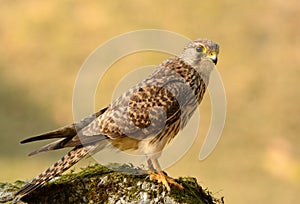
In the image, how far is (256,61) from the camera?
18.8 meters

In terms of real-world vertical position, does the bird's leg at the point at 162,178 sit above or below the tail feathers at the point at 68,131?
below

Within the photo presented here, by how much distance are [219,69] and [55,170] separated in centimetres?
1229

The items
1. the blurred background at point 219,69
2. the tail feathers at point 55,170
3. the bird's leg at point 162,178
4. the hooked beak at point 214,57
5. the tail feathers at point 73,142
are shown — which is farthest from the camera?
the blurred background at point 219,69

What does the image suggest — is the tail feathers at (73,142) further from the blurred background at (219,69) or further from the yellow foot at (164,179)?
the blurred background at (219,69)

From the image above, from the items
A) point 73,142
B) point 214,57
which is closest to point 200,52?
point 214,57

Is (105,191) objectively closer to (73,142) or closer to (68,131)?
(73,142)

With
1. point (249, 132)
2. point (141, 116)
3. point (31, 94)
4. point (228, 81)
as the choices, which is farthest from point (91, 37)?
point (141, 116)

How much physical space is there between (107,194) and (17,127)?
408 inches

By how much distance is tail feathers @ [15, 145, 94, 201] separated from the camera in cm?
579

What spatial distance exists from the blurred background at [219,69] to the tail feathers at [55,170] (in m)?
6.88

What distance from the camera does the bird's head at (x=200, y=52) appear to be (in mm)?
6938

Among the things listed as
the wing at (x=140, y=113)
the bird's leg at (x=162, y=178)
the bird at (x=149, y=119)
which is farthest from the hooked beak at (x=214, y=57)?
the bird's leg at (x=162, y=178)

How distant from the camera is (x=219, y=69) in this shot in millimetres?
18000

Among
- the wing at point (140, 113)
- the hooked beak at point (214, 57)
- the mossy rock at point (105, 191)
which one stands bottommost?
the mossy rock at point (105, 191)
